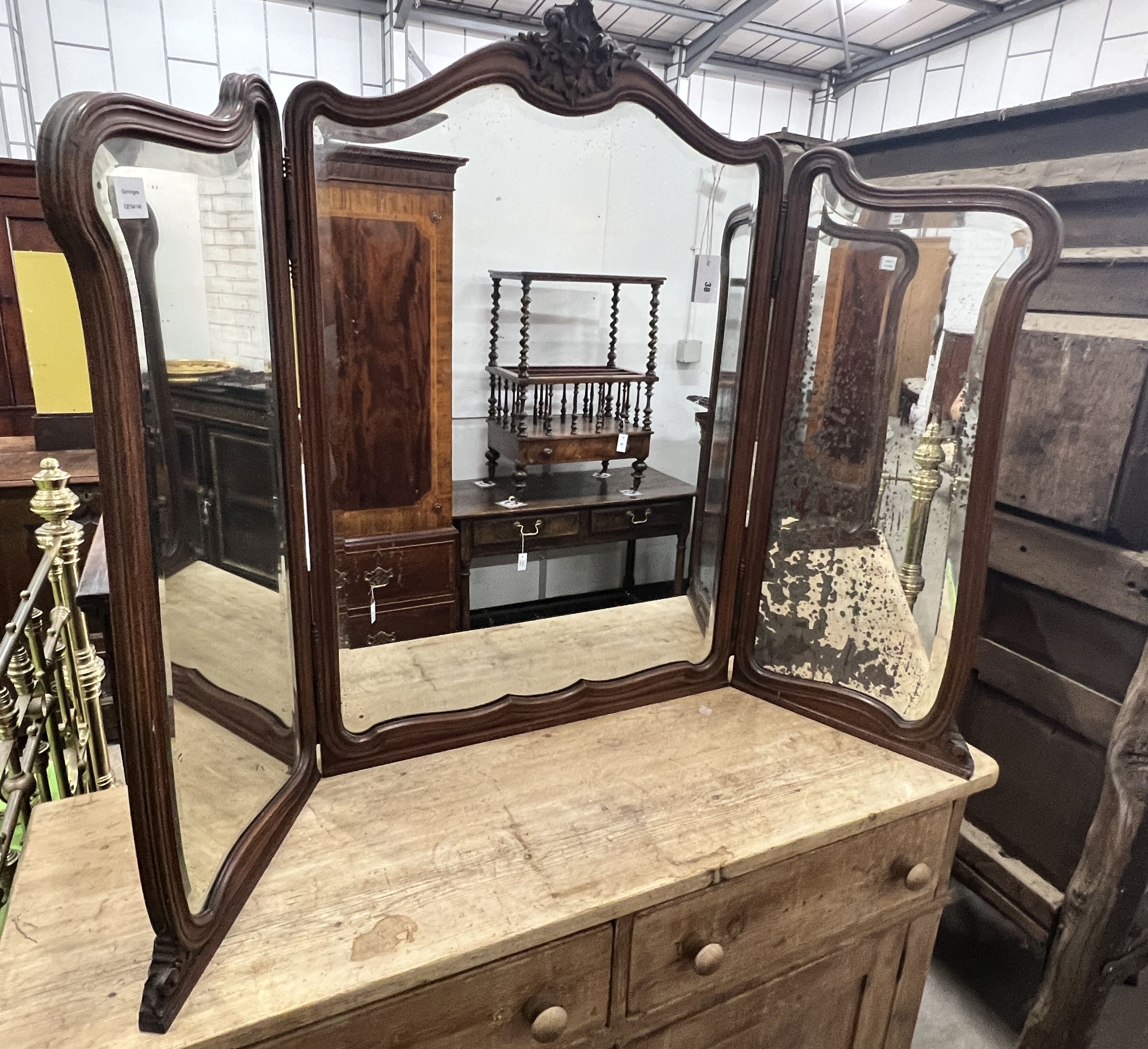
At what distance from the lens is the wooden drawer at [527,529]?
3.34 feet

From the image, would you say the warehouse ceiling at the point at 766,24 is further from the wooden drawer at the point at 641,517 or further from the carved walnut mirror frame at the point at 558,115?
the wooden drawer at the point at 641,517

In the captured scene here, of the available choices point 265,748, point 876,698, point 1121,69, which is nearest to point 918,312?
point 876,698

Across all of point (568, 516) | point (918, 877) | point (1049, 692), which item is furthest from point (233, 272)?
point (1049, 692)

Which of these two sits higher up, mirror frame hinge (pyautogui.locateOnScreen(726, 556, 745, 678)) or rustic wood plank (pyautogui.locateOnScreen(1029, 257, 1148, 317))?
rustic wood plank (pyautogui.locateOnScreen(1029, 257, 1148, 317))

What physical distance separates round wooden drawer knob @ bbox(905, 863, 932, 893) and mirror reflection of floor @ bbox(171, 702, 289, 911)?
780 millimetres

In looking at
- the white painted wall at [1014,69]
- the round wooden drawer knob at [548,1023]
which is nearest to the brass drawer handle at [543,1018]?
the round wooden drawer knob at [548,1023]

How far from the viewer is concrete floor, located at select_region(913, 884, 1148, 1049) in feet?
4.87

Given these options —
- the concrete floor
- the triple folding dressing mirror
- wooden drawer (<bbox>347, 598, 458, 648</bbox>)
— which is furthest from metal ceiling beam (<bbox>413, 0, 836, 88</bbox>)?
the concrete floor

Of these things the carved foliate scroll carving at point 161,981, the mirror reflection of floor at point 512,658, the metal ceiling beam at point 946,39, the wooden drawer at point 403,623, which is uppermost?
the metal ceiling beam at point 946,39

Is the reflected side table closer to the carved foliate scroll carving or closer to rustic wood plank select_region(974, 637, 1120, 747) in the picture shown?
the carved foliate scroll carving

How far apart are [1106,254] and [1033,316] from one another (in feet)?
0.52

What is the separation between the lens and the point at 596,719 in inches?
40.6

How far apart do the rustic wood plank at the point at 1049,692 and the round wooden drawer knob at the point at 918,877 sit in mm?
533

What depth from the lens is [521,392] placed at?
0.99m
